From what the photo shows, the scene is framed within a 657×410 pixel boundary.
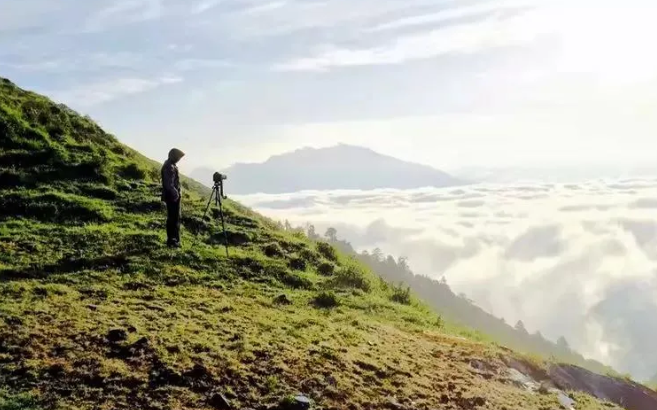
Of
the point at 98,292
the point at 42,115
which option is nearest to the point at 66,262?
the point at 98,292

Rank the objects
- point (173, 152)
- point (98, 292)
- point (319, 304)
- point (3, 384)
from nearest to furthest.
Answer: point (3, 384)
point (98, 292)
point (319, 304)
point (173, 152)

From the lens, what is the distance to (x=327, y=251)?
24.6 meters

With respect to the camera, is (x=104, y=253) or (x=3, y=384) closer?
(x=3, y=384)

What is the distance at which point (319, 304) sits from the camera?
56.6ft

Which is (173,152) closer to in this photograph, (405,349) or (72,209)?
(72,209)

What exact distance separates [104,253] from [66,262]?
1395 mm

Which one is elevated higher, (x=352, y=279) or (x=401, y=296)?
(x=352, y=279)

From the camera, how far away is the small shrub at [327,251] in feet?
79.3

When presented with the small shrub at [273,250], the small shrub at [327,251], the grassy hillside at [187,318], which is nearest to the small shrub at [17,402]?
the grassy hillside at [187,318]

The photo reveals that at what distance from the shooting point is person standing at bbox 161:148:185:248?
18.7 metres

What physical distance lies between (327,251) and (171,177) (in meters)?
7.96

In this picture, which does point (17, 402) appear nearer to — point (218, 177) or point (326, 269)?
point (218, 177)

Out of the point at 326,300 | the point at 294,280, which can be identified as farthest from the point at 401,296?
the point at 326,300

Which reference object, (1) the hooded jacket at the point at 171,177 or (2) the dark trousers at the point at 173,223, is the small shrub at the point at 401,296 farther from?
(1) the hooded jacket at the point at 171,177
